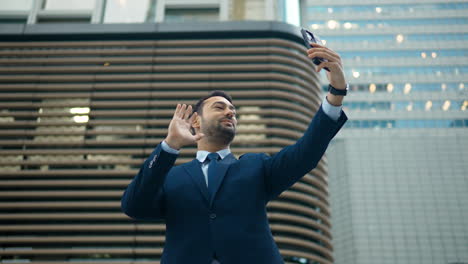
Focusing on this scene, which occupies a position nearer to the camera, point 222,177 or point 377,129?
point 222,177

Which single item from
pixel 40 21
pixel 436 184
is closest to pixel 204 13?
pixel 40 21

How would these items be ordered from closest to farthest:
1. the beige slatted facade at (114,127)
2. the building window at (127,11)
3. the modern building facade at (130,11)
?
1. the beige slatted facade at (114,127)
2. the building window at (127,11)
3. the modern building facade at (130,11)

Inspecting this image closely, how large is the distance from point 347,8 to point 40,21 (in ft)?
111

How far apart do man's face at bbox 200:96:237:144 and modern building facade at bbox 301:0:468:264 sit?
97.4ft

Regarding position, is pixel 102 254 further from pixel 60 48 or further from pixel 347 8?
pixel 347 8

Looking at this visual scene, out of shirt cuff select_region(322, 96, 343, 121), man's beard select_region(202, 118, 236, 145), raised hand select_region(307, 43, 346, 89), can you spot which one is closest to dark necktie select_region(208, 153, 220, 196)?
man's beard select_region(202, 118, 236, 145)

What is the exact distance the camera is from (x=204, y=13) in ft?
67.8

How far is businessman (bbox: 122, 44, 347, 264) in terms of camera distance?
7.96ft

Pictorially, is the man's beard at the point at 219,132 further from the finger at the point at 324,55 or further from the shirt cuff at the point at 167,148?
the finger at the point at 324,55

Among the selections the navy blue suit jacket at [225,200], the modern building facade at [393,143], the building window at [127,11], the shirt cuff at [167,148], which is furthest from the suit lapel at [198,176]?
the modern building facade at [393,143]

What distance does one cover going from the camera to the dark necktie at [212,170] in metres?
2.65

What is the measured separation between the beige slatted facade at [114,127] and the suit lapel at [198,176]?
13.0 meters

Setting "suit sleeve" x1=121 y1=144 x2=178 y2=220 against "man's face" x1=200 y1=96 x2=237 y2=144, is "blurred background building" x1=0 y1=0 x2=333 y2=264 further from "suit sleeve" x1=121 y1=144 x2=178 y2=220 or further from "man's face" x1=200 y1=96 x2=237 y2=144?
"suit sleeve" x1=121 y1=144 x2=178 y2=220

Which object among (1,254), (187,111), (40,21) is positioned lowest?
(1,254)
